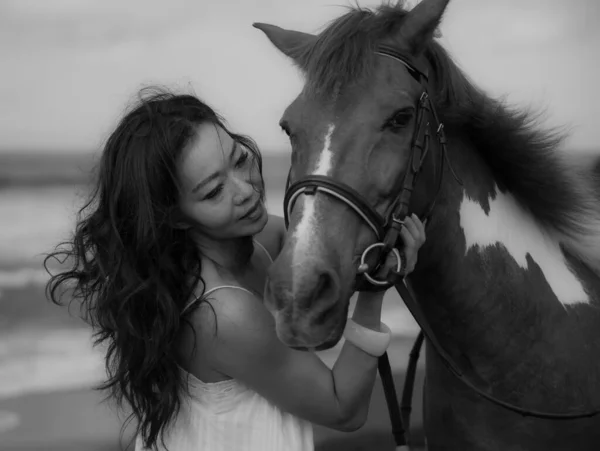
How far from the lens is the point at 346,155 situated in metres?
1.14

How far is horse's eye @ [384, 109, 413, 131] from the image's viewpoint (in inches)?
46.7

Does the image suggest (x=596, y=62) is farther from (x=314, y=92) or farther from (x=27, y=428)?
(x=27, y=428)

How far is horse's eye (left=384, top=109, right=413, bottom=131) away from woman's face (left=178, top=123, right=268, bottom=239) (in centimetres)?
34

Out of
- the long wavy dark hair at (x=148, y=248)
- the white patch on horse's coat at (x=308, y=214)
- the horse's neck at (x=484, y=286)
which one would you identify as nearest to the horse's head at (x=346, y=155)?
the white patch on horse's coat at (x=308, y=214)

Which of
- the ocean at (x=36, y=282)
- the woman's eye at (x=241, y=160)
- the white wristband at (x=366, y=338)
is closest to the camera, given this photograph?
the white wristband at (x=366, y=338)

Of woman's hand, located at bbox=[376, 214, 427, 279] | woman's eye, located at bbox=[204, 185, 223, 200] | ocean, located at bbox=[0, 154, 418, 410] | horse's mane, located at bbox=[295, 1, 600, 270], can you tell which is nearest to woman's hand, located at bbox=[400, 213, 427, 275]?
woman's hand, located at bbox=[376, 214, 427, 279]

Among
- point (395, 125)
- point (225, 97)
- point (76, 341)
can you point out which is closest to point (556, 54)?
point (225, 97)

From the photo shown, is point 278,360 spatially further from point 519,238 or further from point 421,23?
point 421,23

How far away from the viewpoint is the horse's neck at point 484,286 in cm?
136

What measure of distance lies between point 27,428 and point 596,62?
2347 mm

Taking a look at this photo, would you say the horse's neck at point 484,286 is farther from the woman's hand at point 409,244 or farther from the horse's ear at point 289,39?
Answer: the horse's ear at point 289,39

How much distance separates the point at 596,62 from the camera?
2.30 metres

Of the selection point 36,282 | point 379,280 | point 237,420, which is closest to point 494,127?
point 379,280

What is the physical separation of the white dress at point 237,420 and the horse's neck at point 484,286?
401mm
